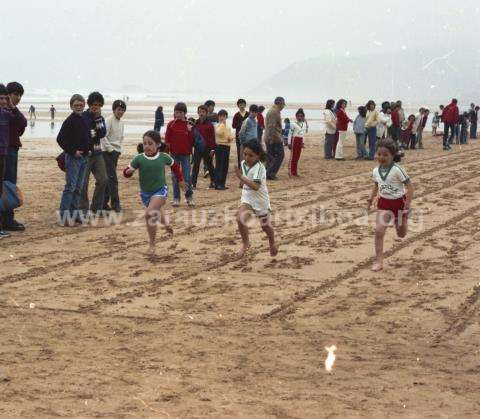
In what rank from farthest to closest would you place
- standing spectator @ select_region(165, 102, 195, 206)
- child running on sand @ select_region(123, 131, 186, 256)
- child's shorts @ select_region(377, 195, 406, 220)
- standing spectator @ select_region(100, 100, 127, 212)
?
standing spectator @ select_region(165, 102, 195, 206), standing spectator @ select_region(100, 100, 127, 212), child running on sand @ select_region(123, 131, 186, 256), child's shorts @ select_region(377, 195, 406, 220)

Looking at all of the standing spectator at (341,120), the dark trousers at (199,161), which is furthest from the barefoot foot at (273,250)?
the standing spectator at (341,120)

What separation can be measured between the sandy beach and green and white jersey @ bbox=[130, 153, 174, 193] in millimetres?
800

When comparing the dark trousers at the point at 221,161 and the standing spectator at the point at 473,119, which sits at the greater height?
the standing spectator at the point at 473,119

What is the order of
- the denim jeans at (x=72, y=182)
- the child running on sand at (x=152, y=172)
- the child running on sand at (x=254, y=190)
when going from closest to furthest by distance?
the child running on sand at (x=254, y=190)
the child running on sand at (x=152, y=172)
the denim jeans at (x=72, y=182)

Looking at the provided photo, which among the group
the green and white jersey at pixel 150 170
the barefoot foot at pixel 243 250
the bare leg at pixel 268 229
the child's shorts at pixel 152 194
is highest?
the green and white jersey at pixel 150 170

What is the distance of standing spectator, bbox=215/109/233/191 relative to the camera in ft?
48.6

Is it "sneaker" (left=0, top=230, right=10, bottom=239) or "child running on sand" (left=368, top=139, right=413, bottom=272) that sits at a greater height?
"child running on sand" (left=368, top=139, right=413, bottom=272)

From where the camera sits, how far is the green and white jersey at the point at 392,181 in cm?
826

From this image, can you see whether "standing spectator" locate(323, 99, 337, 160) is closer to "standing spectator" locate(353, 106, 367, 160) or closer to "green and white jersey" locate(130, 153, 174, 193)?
"standing spectator" locate(353, 106, 367, 160)

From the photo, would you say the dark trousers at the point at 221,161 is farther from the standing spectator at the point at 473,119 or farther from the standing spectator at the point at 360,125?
the standing spectator at the point at 473,119

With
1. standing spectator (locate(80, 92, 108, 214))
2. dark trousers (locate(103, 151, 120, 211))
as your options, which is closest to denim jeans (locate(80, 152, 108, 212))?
standing spectator (locate(80, 92, 108, 214))

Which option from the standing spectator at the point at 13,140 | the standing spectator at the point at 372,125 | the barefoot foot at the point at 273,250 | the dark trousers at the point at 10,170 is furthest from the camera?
the standing spectator at the point at 372,125

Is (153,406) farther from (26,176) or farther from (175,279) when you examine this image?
(26,176)

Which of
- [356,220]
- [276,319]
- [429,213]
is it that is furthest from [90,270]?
[429,213]
